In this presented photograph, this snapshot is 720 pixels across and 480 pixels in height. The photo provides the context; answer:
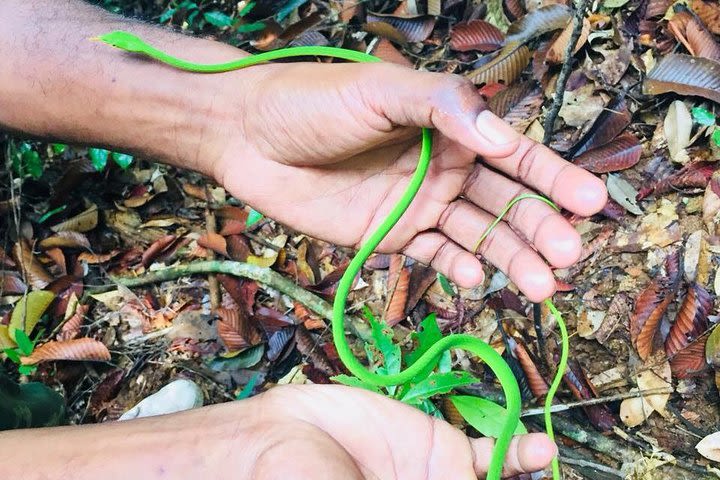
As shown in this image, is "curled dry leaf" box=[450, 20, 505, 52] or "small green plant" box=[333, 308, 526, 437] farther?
"curled dry leaf" box=[450, 20, 505, 52]

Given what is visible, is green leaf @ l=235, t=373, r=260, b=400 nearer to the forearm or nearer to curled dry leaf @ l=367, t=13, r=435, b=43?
the forearm

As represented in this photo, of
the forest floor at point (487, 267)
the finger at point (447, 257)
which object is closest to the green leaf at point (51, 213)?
the forest floor at point (487, 267)

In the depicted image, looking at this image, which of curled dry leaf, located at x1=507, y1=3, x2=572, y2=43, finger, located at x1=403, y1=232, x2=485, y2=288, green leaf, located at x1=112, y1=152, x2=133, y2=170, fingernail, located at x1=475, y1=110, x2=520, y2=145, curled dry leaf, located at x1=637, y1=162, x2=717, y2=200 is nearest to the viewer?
fingernail, located at x1=475, y1=110, x2=520, y2=145

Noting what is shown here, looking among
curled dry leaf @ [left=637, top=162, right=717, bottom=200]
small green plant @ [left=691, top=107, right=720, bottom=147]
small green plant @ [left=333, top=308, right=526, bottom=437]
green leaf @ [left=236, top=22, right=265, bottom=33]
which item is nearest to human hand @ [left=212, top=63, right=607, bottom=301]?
small green plant @ [left=333, top=308, right=526, bottom=437]

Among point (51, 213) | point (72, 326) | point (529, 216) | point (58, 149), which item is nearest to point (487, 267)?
point (529, 216)

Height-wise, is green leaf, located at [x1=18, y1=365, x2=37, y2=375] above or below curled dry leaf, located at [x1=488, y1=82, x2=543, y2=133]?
below

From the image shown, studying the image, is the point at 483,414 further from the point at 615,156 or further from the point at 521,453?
the point at 615,156
